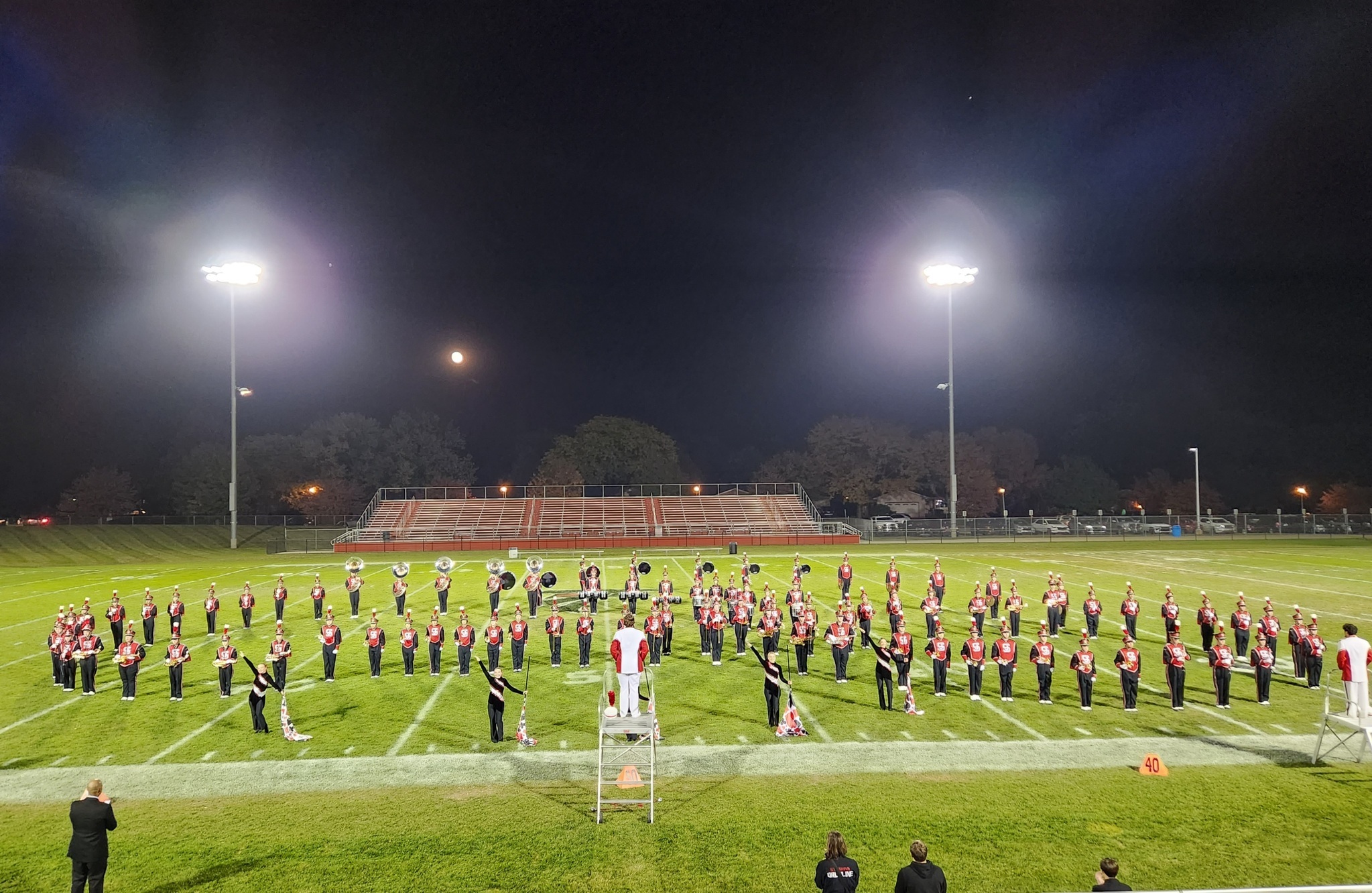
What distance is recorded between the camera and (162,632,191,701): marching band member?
45.5 feet

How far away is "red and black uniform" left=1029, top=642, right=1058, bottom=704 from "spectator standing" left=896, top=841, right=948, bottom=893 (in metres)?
8.77

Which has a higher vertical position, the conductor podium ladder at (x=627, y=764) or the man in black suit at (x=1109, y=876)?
the man in black suit at (x=1109, y=876)

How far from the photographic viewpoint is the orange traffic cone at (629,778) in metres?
9.48

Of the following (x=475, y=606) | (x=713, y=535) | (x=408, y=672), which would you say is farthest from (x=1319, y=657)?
(x=713, y=535)

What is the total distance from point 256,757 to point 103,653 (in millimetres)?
10603

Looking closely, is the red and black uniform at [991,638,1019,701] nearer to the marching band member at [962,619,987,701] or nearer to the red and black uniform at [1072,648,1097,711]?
the marching band member at [962,619,987,701]

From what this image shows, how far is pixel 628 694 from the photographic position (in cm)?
1012

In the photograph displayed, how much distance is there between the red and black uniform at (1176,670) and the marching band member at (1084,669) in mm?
1209

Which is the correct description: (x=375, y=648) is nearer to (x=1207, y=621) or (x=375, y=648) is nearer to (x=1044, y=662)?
(x=1044, y=662)

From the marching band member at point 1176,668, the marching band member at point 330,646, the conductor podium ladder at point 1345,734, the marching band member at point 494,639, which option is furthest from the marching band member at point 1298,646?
the marching band member at point 330,646

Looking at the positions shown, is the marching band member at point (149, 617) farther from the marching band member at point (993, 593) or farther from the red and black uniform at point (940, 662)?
the marching band member at point (993, 593)

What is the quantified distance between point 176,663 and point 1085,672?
15.8 meters

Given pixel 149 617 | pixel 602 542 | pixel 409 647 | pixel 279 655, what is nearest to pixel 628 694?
pixel 409 647

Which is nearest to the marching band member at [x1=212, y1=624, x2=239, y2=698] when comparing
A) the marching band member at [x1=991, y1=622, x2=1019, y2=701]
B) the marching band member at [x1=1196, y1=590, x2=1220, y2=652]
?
the marching band member at [x1=991, y1=622, x2=1019, y2=701]
